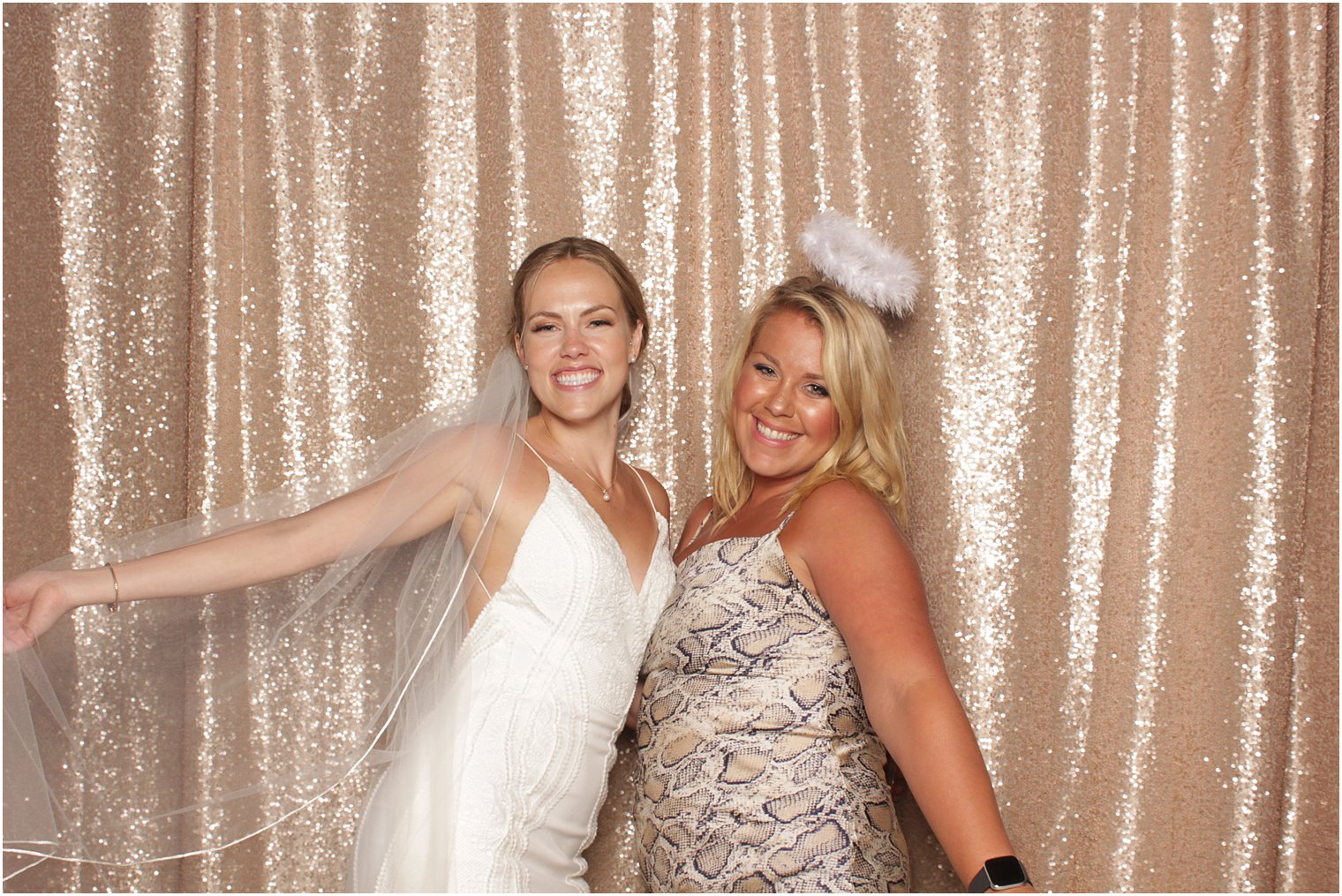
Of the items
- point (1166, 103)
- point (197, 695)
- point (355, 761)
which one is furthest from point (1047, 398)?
point (197, 695)

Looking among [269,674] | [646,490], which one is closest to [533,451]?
[646,490]

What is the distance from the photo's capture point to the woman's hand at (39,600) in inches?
54.6

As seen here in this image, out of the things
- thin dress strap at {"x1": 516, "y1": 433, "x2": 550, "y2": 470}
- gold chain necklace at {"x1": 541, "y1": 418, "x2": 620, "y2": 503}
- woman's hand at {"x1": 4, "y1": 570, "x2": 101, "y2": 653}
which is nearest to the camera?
woman's hand at {"x1": 4, "y1": 570, "x2": 101, "y2": 653}

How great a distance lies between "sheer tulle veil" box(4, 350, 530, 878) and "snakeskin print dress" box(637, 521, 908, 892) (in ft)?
1.20

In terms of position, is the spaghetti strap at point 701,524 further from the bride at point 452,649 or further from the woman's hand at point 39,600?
the woman's hand at point 39,600

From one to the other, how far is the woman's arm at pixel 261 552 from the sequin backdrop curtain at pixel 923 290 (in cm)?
52

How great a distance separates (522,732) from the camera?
163 cm

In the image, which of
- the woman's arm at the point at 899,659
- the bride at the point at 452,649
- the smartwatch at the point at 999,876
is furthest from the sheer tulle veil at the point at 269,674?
the smartwatch at the point at 999,876

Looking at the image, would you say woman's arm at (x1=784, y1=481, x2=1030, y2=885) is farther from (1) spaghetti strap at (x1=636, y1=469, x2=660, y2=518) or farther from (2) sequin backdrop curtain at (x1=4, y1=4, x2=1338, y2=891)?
(2) sequin backdrop curtain at (x1=4, y1=4, x2=1338, y2=891)

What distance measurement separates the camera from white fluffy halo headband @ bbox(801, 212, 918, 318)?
1882 mm

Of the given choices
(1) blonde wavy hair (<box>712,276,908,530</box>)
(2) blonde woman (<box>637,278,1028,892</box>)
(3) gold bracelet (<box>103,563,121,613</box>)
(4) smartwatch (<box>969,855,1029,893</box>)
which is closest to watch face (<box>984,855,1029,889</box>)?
(4) smartwatch (<box>969,855,1029,893</box>)

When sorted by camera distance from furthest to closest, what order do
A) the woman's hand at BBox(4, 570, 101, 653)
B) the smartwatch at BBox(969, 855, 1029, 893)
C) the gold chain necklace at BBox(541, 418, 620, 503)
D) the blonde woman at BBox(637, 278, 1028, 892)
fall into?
the gold chain necklace at BBox(541, 418, 620, 503)
the blonde woman at BBox(637, 278, 1028, 892)
the woman's hand at BBox(4, 570, 101, 653)
the smartwatch at BBox(969, 855, 1029, 893)

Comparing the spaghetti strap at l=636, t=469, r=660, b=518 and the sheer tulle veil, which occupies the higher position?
the spaghetti strap at l=636, t=469, r=660, b=518

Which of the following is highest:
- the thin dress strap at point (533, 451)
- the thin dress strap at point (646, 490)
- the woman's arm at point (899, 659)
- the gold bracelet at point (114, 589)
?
the thin dress strap at point (533, 451)
